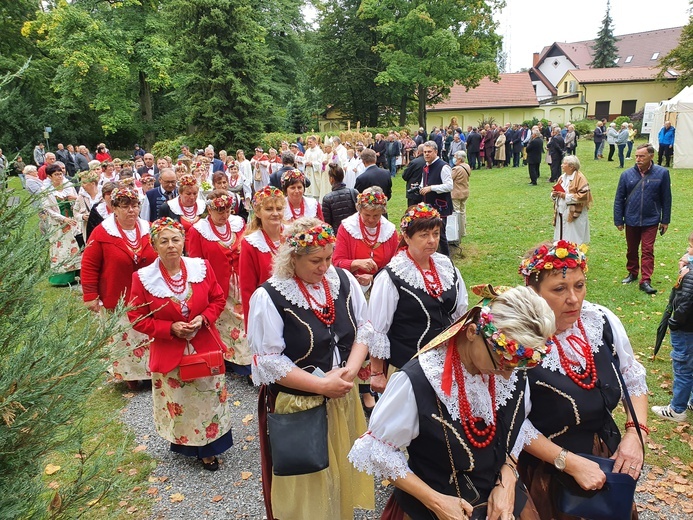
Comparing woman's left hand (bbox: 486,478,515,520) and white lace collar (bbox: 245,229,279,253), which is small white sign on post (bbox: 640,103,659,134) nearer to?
white lace collar (bbox: 245,229,279,253)

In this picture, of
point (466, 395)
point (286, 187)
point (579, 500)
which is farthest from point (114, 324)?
point (286, 187)

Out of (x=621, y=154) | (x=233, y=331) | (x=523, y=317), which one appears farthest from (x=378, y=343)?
(x=621, y=154)

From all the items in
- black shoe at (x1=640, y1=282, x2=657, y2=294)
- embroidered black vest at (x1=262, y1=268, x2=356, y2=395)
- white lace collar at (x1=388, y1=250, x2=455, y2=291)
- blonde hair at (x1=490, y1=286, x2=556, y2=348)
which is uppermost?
blonde hair at (x1=490, y1=286, x2=556, y2=348)

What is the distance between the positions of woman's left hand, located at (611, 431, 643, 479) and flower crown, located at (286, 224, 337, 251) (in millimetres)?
2069

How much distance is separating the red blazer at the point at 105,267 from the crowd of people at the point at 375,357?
0.8 inches

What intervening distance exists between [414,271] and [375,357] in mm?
735

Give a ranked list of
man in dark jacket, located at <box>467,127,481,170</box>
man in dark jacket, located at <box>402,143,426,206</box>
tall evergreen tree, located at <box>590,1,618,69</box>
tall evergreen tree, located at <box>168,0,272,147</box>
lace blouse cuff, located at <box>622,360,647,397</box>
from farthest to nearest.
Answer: tall evergreen tree, located at <box>590,1,618,69</box> < tall evergreen tree, located at <box>168,0,272,147</box> < man in dark jacket, located at <box>467,127,481,170</box> < man in dark jacket, located at <box>402,143,426,206</box> < lace blouse cuff, located at <box>622,360,647,397</box>

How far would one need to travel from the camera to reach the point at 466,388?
2359 millimetres

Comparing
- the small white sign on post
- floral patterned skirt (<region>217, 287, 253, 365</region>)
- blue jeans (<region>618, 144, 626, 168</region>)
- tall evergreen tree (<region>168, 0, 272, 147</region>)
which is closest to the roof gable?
the small white sign on post

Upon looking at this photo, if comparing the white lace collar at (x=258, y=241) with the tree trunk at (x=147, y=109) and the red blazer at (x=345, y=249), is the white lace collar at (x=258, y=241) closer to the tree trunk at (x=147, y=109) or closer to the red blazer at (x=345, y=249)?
the red blazer at (x=345, y=249)

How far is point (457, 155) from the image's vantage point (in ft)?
37.8

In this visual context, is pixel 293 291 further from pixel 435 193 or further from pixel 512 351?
pixel 435 193

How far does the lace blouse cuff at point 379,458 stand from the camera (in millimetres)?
2340

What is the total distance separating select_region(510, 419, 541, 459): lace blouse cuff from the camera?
2660 mm
